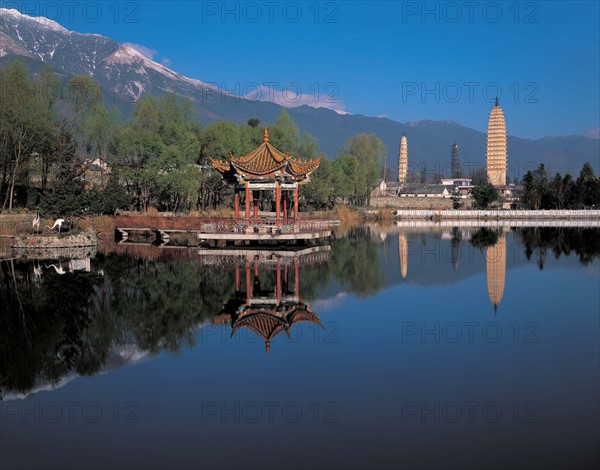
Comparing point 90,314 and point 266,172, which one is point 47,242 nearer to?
point 266,172

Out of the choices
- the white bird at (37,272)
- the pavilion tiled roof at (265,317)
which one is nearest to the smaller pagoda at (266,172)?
the white bird at (37,272)

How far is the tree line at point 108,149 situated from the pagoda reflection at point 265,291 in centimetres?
948

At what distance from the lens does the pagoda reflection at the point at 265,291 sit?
15.3 m

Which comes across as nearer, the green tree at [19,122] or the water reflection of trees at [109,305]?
the water reflection of trees at [109,305]

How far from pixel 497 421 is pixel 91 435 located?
5267 millimetres

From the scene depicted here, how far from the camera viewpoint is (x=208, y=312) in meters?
16.6

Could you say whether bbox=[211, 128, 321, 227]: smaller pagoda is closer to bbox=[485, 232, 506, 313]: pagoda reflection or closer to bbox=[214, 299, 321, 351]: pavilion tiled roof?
bbox=[485, 232, 506, 313]: pagoda reflection

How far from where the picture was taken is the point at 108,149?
52.9 meters

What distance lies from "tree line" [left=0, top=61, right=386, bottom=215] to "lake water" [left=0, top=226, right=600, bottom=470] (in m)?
18.9

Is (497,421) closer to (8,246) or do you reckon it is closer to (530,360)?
(530,360)

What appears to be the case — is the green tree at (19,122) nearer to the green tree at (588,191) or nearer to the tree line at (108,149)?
the tree line at (108,149)

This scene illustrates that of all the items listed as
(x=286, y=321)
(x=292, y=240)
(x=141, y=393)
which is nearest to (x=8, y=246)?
(x=292, y=240)

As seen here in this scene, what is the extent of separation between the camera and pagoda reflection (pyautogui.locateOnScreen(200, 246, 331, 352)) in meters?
15.3

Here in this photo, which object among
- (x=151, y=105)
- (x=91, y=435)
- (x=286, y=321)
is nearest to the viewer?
(x=91, y=435)
